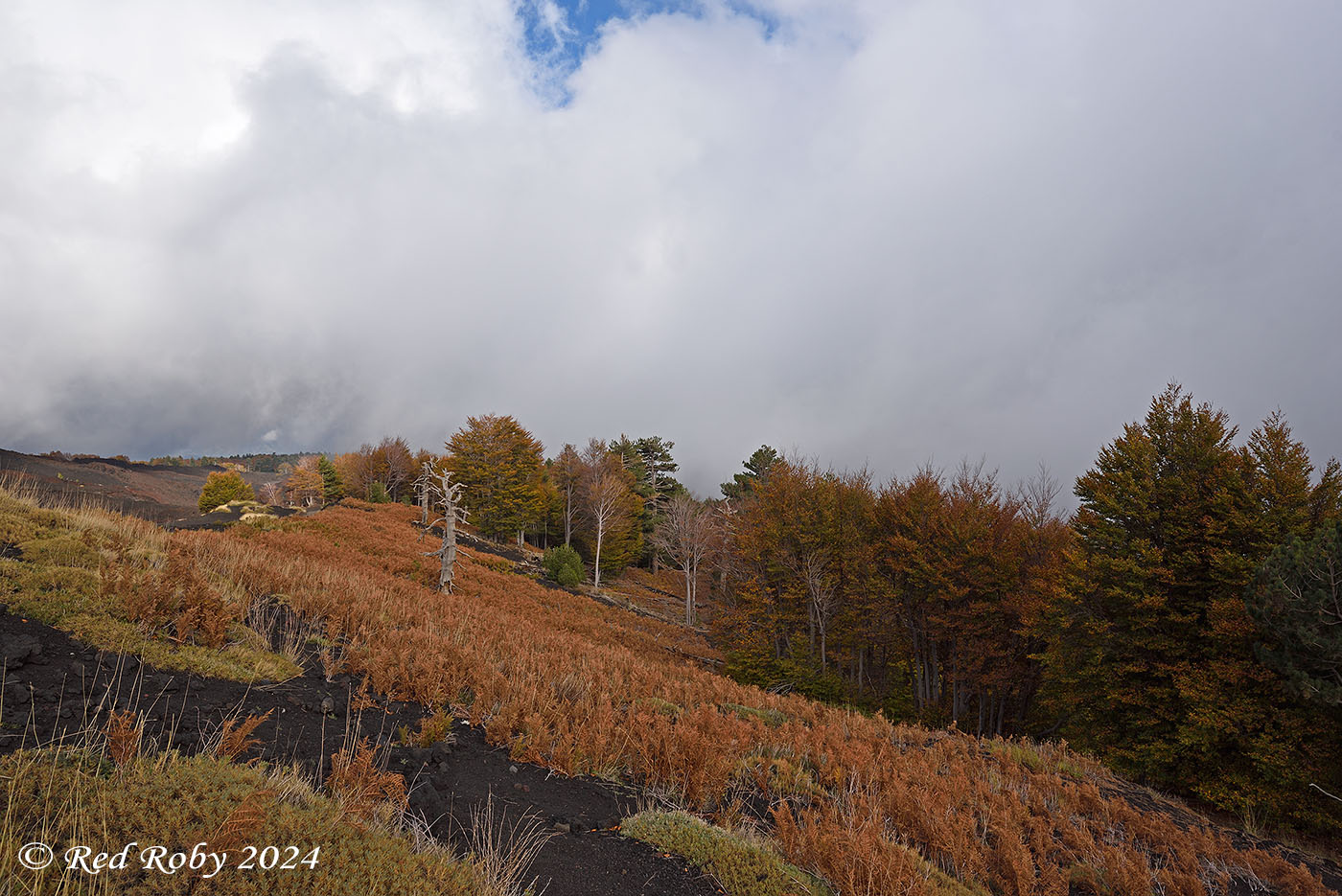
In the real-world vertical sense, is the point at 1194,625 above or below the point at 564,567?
above

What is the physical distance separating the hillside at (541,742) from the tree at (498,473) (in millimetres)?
32847

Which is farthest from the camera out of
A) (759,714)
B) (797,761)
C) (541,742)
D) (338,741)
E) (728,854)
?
(759,714)

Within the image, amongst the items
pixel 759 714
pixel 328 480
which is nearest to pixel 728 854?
pixel 759 714

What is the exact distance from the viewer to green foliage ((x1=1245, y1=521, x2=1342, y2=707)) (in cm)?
1032

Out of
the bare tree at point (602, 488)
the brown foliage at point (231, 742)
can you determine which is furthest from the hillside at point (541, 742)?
the bare tree at point (602, 488)

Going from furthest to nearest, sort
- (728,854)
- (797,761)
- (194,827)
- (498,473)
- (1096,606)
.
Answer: (498,473)
(1096,606)
(797,761)
(728,854)
(194,827)

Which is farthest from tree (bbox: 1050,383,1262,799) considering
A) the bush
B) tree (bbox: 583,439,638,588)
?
tree (bbox: 583,439,638,588)

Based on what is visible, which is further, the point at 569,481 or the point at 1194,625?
the point at 569,481

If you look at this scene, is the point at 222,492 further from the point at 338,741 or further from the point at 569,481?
the point at 338,741

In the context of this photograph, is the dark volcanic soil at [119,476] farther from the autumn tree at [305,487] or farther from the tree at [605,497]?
the tree at [605,497]

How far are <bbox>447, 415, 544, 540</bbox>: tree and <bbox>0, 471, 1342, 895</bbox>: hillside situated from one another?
1293 inches

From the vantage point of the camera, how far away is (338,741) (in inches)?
184

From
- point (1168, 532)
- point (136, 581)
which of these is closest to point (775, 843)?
point (136, 581)

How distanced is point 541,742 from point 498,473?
39.6 metres
